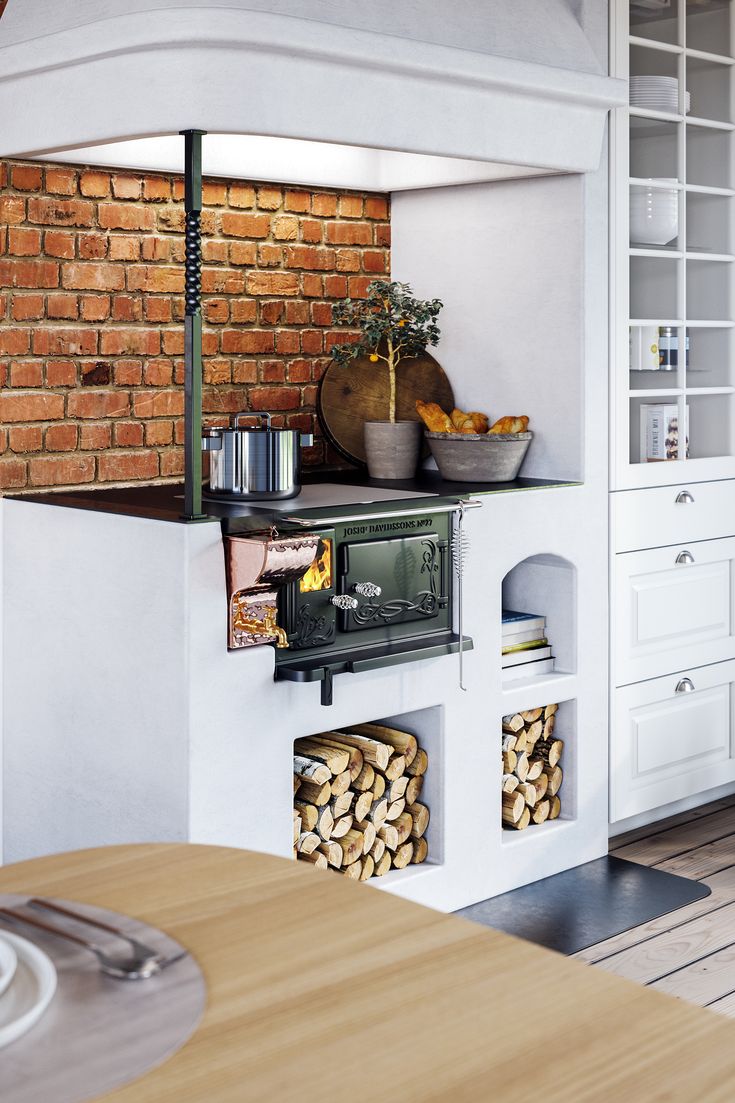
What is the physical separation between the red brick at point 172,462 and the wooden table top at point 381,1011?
2339mm

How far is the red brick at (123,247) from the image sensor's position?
3320 mm

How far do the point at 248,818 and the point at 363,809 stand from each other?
43cm

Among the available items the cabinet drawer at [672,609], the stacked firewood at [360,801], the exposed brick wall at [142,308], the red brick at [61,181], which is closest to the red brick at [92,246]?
the exposed brick wall at [142,308]

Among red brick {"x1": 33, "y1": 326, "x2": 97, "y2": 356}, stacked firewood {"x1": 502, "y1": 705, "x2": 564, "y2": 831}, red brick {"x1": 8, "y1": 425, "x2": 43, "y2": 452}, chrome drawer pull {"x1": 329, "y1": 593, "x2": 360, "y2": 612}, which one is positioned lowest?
stacked firewood {"x1": 502, "y1": 705, "x2": 564, "y2": 831}

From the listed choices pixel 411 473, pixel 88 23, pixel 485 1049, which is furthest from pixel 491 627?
pixel 485 1049

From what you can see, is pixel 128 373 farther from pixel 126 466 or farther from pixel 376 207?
pixel 376 207

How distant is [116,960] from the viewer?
1.00 meters

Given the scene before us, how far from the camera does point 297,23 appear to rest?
8.70 ft

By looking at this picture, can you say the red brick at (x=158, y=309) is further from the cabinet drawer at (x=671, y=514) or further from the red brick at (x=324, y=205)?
the cabinet drawer at (x=671, y=514)

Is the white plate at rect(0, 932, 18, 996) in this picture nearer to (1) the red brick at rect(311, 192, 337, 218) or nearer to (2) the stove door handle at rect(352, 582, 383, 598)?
(2) the stove door handle at rect(352, 582, 383, 598)

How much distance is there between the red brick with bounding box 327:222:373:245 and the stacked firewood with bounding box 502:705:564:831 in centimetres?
151

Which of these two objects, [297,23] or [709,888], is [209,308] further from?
[709,888]

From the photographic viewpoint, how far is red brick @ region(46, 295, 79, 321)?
3.20 m

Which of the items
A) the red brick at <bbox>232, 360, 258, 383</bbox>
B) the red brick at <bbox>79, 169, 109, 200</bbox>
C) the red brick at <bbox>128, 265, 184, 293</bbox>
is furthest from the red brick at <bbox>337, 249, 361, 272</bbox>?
the red brick at <bbox>79, 169, 109, 200</bbox>
